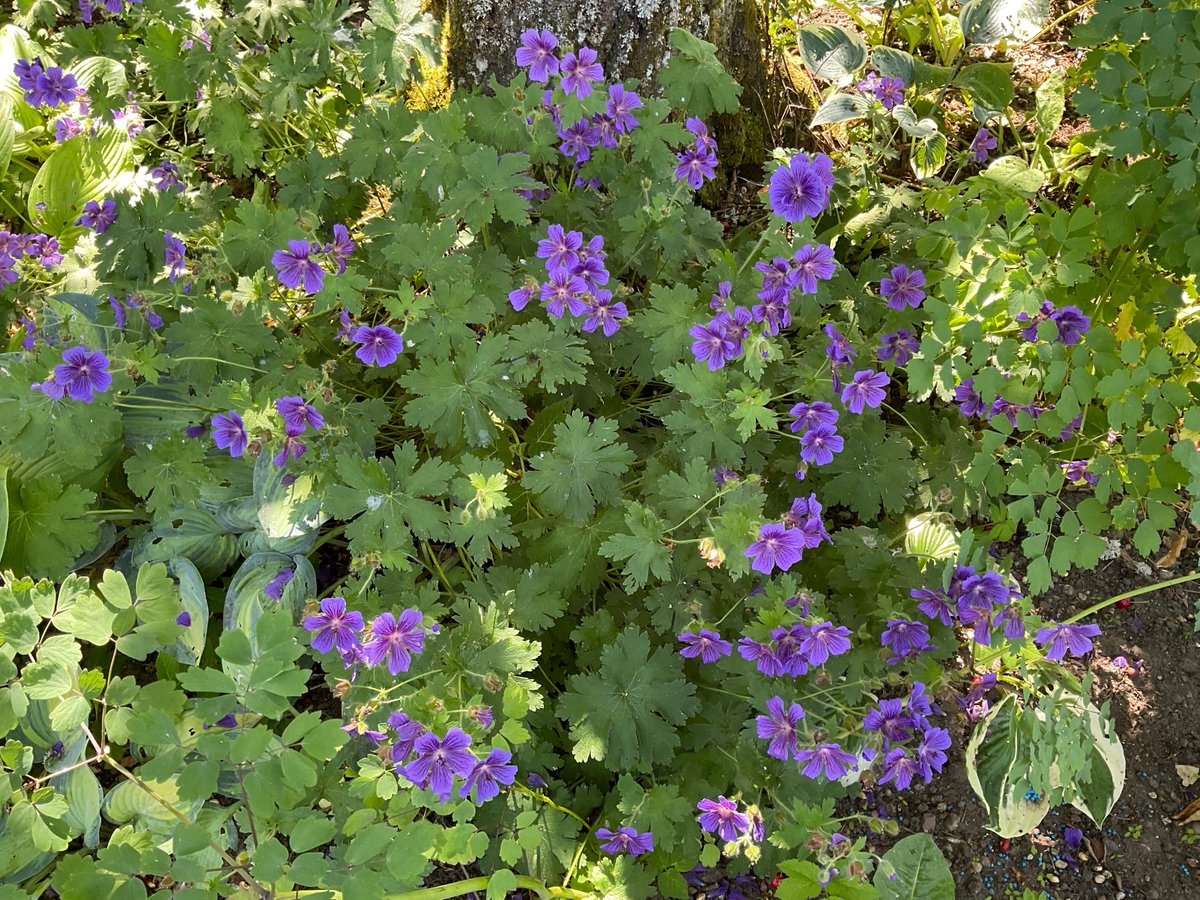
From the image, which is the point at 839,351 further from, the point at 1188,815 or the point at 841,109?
the point at 1188,815

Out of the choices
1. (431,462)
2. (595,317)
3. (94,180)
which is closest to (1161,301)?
(595,317)

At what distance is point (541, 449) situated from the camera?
2598 millimetres

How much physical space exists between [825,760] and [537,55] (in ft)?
6.05

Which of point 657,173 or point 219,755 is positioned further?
point 657,173

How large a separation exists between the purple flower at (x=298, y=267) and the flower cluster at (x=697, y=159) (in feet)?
3.23

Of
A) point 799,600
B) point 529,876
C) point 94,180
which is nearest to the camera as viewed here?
point 799,600

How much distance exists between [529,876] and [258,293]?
1591mm

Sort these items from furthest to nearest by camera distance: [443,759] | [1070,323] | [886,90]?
1. [886,90]
2. [1070,323]
3. [443,759]

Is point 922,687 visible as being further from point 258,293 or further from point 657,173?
point 258,293

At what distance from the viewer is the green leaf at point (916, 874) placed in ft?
7.17

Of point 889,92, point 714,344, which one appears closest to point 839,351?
point 714,344

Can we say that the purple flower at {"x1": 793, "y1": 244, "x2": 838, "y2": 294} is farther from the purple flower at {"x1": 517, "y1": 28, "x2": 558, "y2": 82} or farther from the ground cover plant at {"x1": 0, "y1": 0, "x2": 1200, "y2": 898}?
the purple flower at {"x1": 517, "y1": 28, "x2": 558, "y2": 82}

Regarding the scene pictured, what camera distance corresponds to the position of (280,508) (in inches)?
92.0

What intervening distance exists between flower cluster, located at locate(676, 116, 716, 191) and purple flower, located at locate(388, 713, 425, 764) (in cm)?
154
